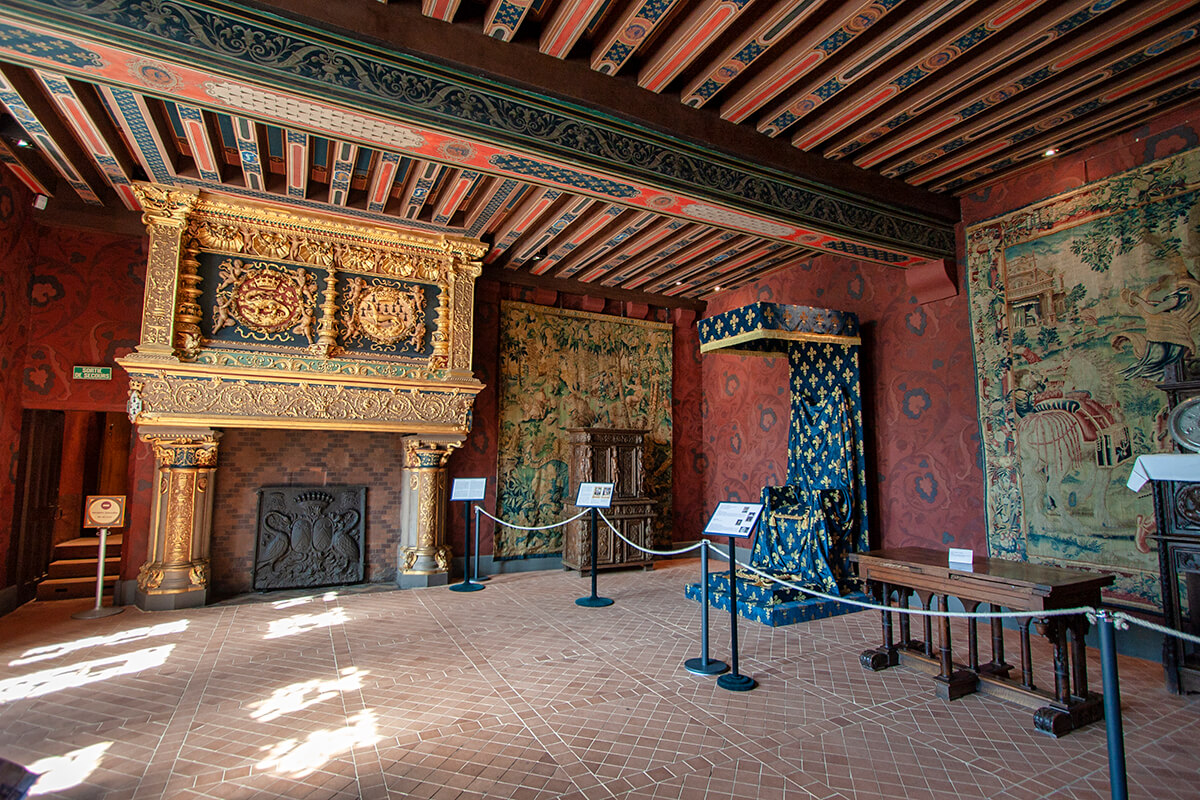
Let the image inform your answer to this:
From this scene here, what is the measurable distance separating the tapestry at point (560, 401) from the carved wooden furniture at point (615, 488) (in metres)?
0.38

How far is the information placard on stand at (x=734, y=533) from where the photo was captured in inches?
161

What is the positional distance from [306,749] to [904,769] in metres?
3.17

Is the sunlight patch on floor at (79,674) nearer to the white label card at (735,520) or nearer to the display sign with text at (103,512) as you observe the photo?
the display sign with text at (103,512)

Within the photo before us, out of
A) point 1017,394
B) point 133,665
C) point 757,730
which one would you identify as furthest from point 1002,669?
point 133,665

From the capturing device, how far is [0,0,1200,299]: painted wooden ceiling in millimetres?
3688

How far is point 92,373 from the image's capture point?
6668 mm

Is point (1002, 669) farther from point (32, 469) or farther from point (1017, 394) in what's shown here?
point (32, 469)

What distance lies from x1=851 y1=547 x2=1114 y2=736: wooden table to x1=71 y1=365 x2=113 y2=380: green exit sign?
814 centimetres

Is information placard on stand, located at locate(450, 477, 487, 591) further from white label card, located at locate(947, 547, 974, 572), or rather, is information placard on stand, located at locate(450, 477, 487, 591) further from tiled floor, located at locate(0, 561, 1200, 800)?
white label card, located at locate(947, 547, 974, 572)

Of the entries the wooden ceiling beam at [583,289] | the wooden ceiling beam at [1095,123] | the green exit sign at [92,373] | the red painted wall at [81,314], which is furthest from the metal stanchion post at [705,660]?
the green exit sign at [92,373]

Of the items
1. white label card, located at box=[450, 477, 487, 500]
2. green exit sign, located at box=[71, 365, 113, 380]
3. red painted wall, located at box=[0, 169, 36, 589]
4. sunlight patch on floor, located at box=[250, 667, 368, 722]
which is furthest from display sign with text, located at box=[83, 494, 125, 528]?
sunlight patch on floor, located at box=[250, 667, 368, 722]

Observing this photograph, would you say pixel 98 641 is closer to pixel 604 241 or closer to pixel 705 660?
pixel 705 660

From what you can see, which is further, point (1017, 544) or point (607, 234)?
point (607, 234)

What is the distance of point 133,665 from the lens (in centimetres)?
459
